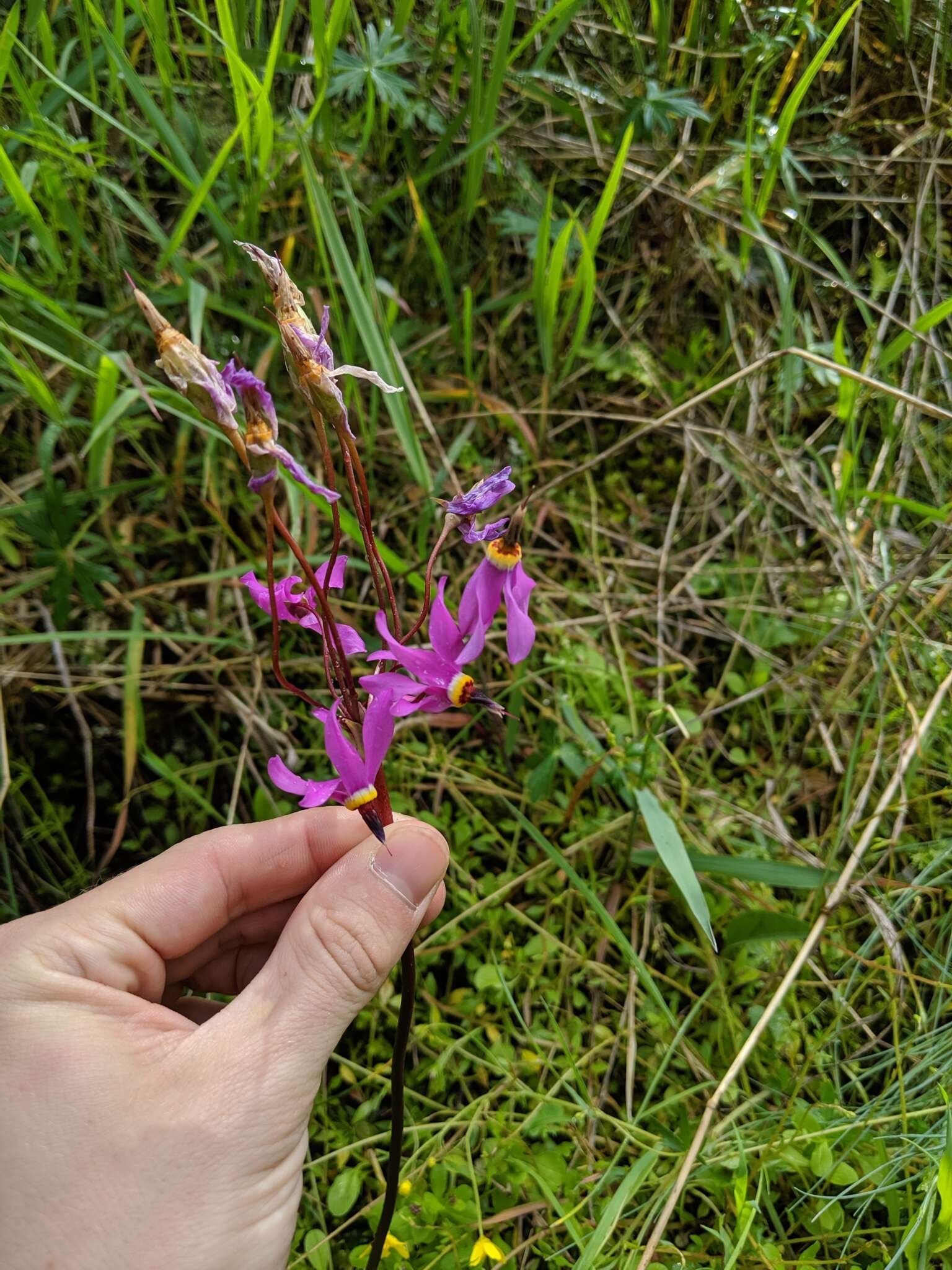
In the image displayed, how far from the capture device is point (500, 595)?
31.8 inches

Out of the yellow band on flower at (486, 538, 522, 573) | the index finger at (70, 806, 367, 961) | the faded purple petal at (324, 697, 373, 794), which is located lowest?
the index finger at (70, 806, 367, 961)

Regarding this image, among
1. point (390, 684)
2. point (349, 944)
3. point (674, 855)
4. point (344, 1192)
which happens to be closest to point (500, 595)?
point (390, 684)

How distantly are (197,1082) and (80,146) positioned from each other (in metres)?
1.25

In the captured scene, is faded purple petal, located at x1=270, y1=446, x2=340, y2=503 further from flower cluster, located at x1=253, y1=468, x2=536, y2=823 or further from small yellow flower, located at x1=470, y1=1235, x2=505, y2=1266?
small yellow flower, located at x1=470, y1=1235, x2=505, y2=1266

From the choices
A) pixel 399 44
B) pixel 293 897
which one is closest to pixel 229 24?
pixel 399 44

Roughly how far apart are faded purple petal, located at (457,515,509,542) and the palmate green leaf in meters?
0.56

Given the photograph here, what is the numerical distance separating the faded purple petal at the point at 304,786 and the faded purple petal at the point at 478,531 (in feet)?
0.85

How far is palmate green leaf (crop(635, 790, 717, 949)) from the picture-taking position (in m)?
1.07

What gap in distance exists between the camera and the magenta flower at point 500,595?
785 mm

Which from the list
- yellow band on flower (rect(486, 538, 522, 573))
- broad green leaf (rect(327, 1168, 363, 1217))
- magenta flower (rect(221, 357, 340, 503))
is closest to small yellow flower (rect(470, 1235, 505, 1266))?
broad green leaf (rect(327, 1168, 363, 1217))

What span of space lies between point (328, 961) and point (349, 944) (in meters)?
0.02

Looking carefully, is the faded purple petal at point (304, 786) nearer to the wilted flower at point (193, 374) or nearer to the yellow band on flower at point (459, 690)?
the yellow band on flower at point (459, 690)

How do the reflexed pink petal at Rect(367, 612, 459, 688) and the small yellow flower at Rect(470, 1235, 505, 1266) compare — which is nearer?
the reflexed pink petal at Rect(367, 612, 459, 688)

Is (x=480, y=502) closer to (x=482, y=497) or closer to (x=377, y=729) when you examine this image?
(x=482, y=497)
